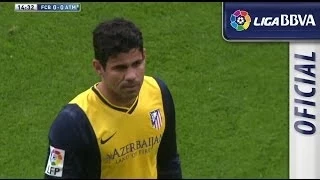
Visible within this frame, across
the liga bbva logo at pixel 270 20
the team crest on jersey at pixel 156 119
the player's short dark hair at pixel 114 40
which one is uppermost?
the liga bbva logo at pixel 270 20

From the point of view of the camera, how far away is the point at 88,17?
6656 mm

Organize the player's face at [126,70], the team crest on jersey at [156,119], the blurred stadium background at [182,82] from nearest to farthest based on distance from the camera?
the player's face at [126,70], the team crest on jersey at [156,119], the blurred stadium background at [182,82]

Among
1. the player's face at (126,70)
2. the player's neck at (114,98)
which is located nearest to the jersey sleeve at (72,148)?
the player's neck at (114,98)

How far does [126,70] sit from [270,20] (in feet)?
6.88

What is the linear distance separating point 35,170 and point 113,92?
2.59m

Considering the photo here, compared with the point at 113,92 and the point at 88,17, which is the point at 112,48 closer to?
the point at 113,92

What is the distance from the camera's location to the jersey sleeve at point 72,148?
288 centimetres

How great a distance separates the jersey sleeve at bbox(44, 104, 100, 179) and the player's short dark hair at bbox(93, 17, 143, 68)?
0.28m

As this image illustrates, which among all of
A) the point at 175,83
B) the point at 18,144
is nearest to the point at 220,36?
the point at 175,83

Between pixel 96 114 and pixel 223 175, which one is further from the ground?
pixel 96 114
